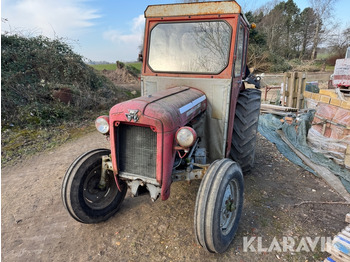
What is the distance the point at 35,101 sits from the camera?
723 cm

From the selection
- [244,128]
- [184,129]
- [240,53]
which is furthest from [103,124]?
[240,53]

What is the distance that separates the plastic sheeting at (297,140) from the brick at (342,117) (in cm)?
75

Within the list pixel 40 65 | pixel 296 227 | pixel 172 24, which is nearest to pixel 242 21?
pixel 172 24

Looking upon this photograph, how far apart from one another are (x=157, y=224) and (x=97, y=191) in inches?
33.4

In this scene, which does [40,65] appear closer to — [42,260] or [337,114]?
[42,260]

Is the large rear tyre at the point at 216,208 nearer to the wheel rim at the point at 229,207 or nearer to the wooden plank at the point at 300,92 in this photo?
the wheel rim at the point at 229,207

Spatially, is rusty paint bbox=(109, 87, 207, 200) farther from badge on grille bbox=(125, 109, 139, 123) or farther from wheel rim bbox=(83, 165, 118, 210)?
wheel rim bbox=(83, 165, 118, 210)

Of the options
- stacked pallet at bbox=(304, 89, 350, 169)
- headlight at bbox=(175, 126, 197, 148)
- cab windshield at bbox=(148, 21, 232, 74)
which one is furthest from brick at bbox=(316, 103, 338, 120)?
headlight at bbox=(175, 126, 197, 148)

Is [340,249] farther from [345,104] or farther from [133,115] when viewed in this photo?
[345,104]

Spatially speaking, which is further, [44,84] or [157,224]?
[44,84]

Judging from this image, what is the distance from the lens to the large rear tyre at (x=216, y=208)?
2182 mm

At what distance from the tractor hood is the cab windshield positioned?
0.75 m

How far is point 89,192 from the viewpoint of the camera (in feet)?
9.51

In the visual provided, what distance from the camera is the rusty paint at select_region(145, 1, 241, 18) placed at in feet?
9.74
